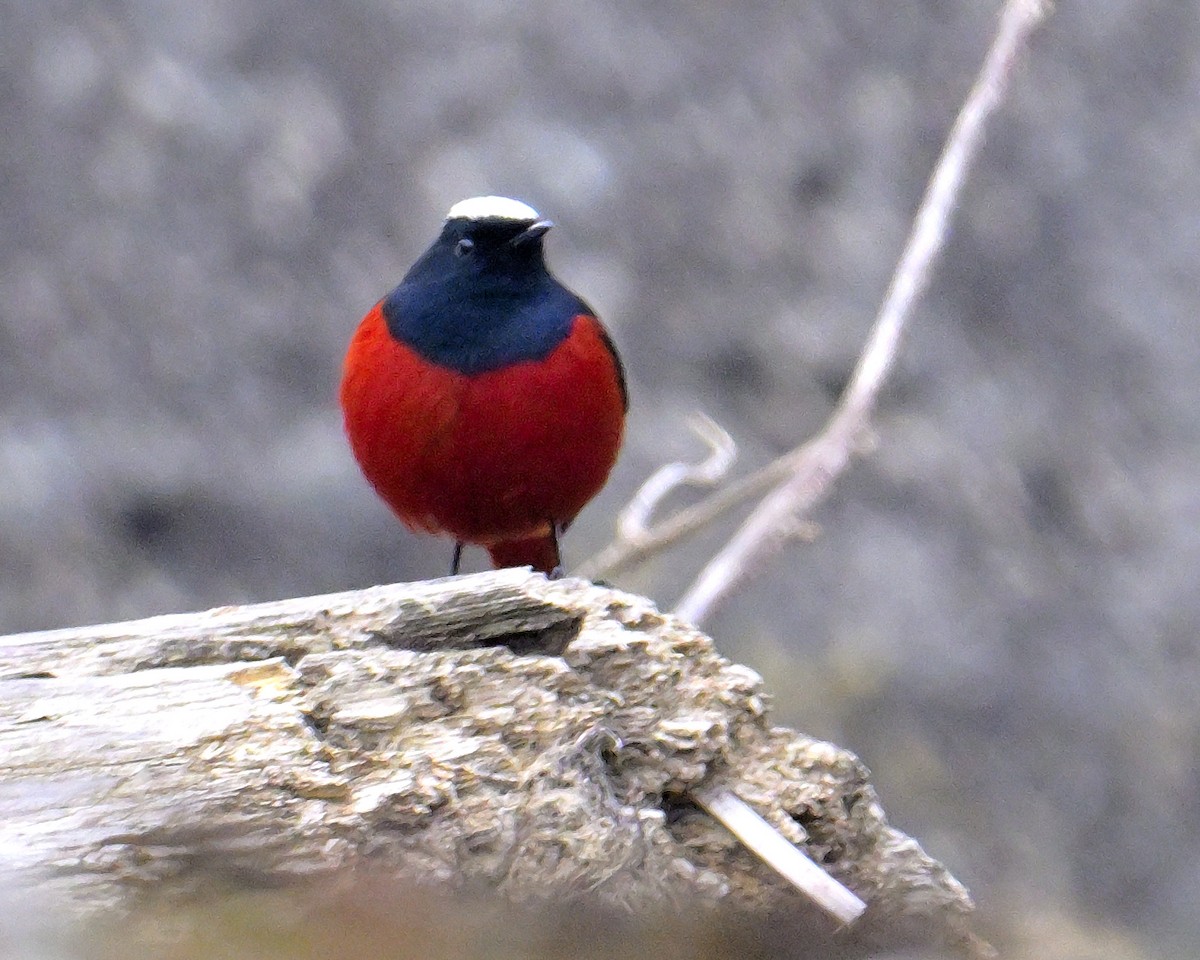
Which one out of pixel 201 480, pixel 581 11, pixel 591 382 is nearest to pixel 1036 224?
pixel 581 11

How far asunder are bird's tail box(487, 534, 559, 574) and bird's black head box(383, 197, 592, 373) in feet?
2.43

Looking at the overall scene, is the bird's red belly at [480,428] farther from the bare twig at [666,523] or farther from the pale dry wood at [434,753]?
the pale dry wood at [434,753]

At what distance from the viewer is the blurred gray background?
5.64 m

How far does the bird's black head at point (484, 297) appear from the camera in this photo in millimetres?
4098

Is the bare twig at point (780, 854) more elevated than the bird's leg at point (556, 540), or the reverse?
the bird's leg at point (556, 540)

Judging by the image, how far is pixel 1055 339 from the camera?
19.2 feet

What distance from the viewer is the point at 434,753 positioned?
91.7 inches

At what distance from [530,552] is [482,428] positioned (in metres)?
0.84

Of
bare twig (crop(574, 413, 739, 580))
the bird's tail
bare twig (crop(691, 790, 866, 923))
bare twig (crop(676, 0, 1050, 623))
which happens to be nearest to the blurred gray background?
the bird's tail

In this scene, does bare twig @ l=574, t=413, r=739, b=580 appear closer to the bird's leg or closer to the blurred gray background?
the bird's leg

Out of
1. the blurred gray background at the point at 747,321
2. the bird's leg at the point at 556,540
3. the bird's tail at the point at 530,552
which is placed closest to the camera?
the bird's leg at the point at 556,540

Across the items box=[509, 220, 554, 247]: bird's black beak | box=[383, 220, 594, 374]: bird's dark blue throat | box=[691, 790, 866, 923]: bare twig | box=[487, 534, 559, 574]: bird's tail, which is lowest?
box=[691, 790, 866, 923]: bare twig

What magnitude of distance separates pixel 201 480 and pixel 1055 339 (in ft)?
10.1

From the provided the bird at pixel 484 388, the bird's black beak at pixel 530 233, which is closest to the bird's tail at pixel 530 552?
the bird at pixel 484 388
